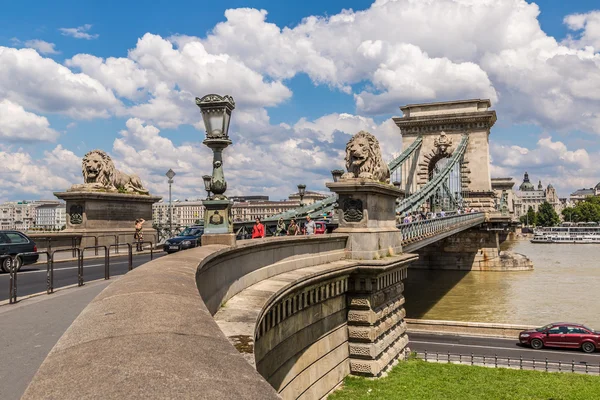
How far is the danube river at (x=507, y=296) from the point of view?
1168 inches

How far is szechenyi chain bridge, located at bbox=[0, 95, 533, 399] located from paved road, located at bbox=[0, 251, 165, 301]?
2.71 feet

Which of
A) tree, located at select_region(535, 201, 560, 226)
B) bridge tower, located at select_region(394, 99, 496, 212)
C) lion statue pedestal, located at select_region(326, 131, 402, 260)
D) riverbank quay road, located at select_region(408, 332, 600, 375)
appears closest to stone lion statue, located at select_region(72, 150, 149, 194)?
lion statue pedestal, located at select_region(326, 131, 402, 260)

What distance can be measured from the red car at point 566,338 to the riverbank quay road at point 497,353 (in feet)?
0.84

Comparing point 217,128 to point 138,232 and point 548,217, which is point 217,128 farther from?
point 548,217

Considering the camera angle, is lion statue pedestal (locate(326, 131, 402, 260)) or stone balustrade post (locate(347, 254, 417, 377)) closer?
stone balustrade post (locate(347, 254, 417, 377))

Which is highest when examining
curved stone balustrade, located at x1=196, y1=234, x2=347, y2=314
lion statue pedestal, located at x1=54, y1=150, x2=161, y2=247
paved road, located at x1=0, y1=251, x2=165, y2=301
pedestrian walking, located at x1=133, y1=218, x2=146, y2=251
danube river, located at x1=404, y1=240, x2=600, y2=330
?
lion statue pedestal, located at x1=54, y1=150, x2=161, y2=247

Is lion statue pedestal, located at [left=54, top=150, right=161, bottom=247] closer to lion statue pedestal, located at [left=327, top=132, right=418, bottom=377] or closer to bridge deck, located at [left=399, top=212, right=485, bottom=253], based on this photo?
lion statue pedestal, located at [left=327, top=132, right=418, bottom=377]

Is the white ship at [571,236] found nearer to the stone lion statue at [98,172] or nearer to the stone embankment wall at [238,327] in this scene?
the stone embankment wall at [238,327]

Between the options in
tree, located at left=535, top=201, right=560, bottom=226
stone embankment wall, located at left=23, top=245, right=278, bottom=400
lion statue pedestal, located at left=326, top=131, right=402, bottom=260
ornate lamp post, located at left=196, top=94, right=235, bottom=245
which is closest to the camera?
stone embankment wall, located at left=23, top=245, right=278, bottom=400

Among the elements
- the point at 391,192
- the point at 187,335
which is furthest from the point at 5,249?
the point at 187,335

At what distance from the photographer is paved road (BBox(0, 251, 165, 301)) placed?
→ 11633 mm

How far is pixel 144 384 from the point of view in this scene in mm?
1902

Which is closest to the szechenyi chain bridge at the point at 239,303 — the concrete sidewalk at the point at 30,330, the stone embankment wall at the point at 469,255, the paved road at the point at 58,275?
the paved road at the point at 58,275

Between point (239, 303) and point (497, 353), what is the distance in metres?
17.0
